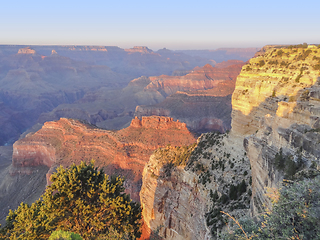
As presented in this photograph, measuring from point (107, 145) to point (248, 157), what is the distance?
3752cm

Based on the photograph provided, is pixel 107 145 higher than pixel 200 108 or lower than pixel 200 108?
higher

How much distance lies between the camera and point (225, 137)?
72.1 feet

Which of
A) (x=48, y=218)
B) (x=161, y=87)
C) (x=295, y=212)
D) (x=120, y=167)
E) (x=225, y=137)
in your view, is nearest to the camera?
Answer: (x=295, y=212)

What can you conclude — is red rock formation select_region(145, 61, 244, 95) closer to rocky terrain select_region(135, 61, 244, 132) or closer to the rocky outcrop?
rocky terrain select_region(135, 61, 244, 132)

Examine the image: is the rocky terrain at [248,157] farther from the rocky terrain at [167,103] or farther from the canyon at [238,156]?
the rocky terrain at [167,103]

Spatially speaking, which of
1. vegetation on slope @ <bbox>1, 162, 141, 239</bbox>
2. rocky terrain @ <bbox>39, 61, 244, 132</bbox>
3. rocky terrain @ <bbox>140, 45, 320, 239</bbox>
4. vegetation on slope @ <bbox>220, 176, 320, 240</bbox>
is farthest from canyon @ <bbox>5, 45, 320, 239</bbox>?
rocky terrain @ <bbox>39, 61, 244, 132</bbox>

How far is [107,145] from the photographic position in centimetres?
4953

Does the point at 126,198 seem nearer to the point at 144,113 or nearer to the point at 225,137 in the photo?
the point at 225,137

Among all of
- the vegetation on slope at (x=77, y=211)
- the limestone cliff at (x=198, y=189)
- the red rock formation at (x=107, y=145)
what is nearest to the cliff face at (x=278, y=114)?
the limestone cliff at (x=198, y=189)

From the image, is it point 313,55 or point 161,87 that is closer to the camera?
point 313,55

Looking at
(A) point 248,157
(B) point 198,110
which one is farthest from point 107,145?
(B) point 198,110

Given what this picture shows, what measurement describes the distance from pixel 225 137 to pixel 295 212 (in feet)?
51.7

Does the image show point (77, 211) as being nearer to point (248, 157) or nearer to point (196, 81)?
point (248, 157)

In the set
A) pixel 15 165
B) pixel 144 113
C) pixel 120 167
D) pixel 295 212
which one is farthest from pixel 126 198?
pixel 144 113
